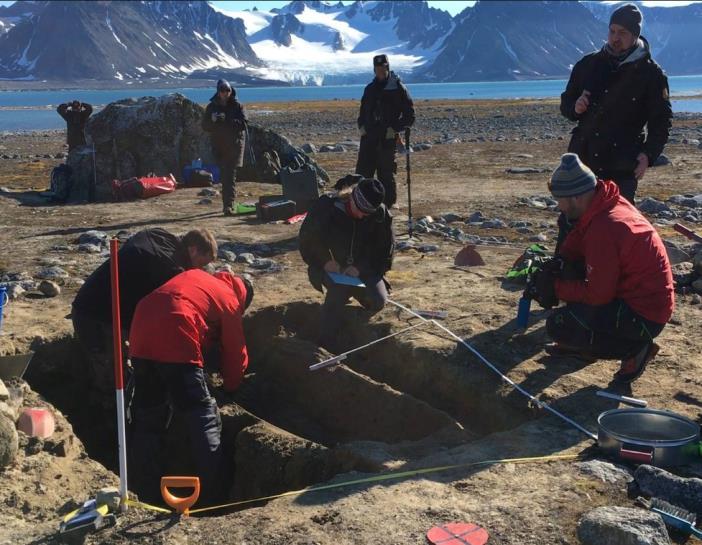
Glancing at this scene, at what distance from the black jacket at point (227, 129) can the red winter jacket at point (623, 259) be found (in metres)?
7.58

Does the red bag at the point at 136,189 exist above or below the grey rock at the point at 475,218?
above

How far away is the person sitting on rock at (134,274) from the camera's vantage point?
18.5ft

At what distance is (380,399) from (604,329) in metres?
1.76

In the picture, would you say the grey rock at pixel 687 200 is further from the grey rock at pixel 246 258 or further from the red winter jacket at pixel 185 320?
the red winter jacket at pixel 185 320

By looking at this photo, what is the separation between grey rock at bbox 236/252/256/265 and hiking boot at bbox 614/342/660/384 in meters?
4.80

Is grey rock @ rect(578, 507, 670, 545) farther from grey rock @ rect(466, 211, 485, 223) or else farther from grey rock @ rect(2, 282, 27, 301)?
grey rock @ rect(466, 211, 485, 223)

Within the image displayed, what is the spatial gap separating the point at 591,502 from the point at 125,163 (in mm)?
Answer: 13611

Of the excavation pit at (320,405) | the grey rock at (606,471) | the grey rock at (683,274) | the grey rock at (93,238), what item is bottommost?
the excavation pit at (320,405)

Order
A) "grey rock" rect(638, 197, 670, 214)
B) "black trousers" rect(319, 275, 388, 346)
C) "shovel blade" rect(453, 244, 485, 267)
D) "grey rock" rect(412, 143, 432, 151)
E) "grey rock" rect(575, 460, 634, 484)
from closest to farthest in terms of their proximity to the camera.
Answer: "grey rock" rect(575, 460, 634, 484) → "black trousers" rect(319, 275, 388, 346) → "shovel blade" rect(453, 244, 485, 267) → "grey rock" rect(638, 197, 670, 214) → "grey rock" rect(412, 143, 432, 151)

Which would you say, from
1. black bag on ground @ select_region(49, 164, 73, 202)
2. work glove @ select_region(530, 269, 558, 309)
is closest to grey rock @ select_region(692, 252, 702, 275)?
work glove @ select_region(530, 269, 558, 309)

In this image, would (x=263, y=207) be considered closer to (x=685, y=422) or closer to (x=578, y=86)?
(x=578, y=86)

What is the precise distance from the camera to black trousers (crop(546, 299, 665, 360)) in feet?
17.2

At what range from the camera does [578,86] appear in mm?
6516

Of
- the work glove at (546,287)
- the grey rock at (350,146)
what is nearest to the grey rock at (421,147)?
the grey rock at (350,146)
